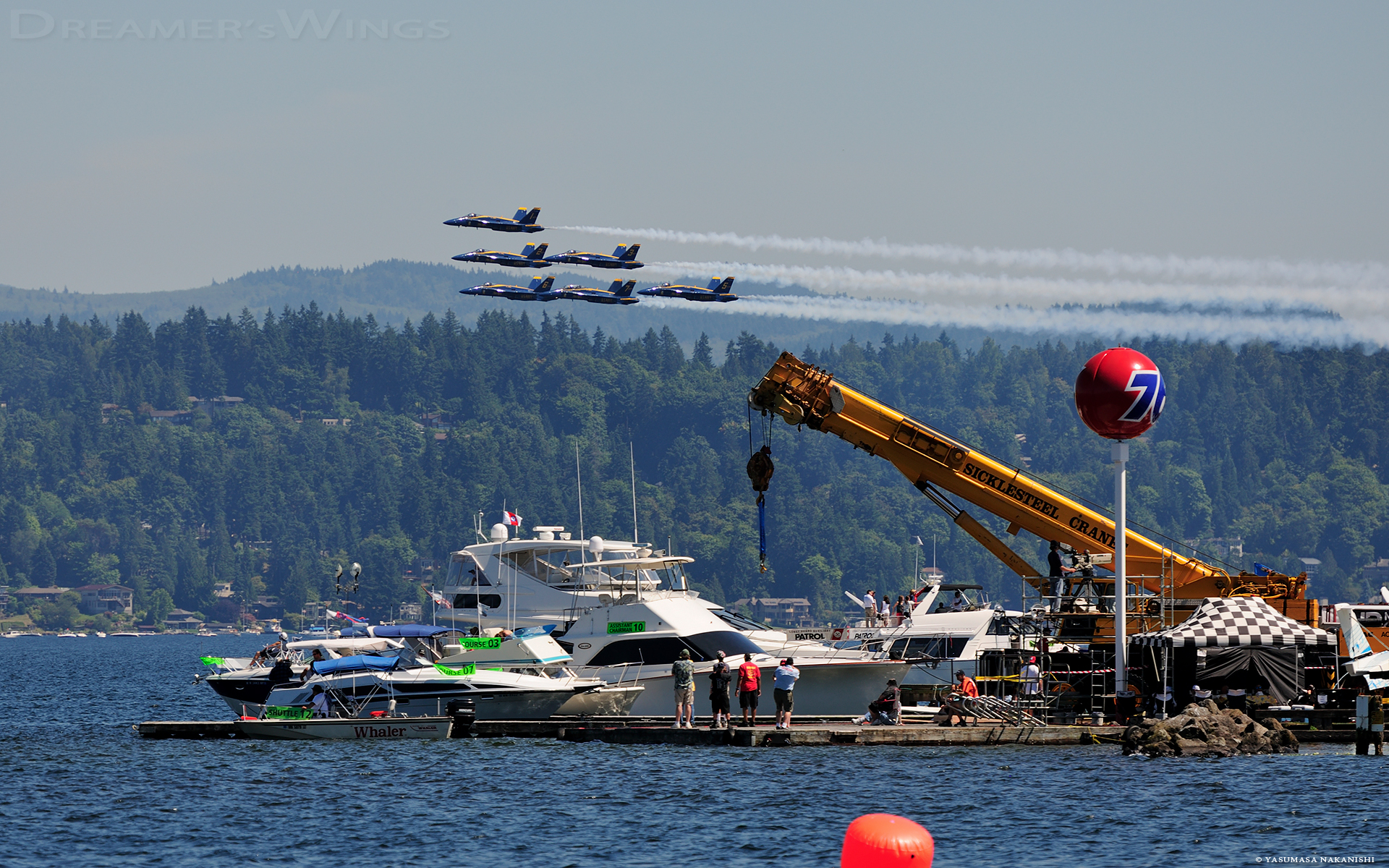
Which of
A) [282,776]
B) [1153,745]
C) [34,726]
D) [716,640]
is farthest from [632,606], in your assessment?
[34,726]

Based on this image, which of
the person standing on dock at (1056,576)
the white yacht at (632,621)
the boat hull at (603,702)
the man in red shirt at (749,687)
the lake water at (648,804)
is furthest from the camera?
the white yacht at (632,621)

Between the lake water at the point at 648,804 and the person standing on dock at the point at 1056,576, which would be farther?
the person standing on dock at the point at 1056,576

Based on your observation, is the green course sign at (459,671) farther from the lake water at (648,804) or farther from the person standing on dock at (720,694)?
the person standing on dock at (720,694)

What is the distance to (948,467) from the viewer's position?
1911 inches

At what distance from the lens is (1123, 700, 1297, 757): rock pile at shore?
40344mm

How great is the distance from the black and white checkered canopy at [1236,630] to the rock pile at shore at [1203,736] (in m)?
1.88

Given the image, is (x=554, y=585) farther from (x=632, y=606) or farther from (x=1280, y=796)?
(x=1280, y=796)

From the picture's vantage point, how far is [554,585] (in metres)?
58.1

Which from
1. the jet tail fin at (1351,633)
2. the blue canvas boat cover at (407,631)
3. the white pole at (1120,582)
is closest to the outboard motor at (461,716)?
the blue canvas boat cover at (407,631)

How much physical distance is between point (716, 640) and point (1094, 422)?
12497 mm

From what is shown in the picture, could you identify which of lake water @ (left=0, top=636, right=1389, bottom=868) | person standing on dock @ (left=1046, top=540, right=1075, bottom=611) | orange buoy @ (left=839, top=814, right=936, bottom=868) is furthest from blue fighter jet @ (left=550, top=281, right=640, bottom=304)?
orange buoy @ (left=839, top=814, right=936, bottom=868)

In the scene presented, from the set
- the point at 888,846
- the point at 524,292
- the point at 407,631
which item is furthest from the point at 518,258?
the point at 888,846

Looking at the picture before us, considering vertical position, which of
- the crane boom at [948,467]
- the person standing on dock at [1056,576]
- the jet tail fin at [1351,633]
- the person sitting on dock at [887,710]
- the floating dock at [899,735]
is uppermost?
the crane boom at [948,467]

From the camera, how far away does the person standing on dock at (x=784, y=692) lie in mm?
43000
